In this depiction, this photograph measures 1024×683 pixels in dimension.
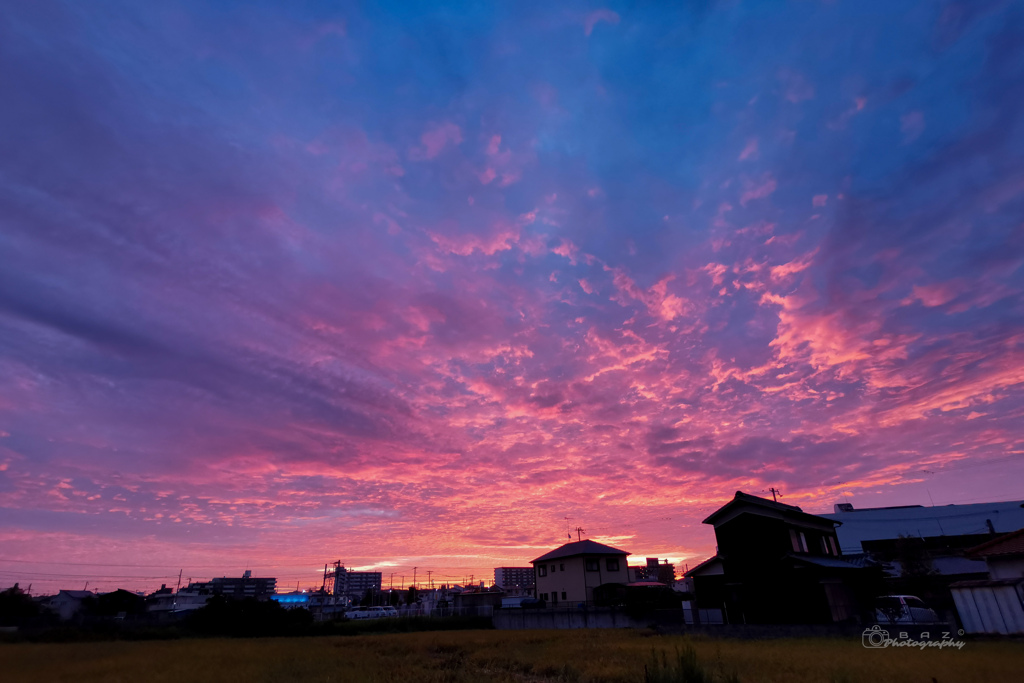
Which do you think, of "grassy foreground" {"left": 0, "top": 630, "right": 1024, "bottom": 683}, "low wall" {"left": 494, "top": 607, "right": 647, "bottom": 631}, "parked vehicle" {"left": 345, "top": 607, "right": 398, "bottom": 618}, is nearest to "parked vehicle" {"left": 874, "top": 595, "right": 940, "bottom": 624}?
"grassy foreground" {"left": 0, "top": 630, "right": 1024, "bottom": 683}

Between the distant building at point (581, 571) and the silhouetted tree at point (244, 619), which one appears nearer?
the silhouetted tree at point (244, 619)

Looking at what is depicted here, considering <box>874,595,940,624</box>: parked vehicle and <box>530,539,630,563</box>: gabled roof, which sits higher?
<box>530,539,630,563</box>: gabled roof

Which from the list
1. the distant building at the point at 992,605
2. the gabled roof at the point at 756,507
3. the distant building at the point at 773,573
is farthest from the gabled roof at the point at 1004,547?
the gabled roof at the point at 756,507

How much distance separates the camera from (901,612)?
25.5 metres

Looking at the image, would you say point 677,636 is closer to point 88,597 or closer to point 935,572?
point 935,572

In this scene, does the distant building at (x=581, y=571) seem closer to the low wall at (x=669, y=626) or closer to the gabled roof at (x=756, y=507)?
the low wall at (x=669, y=626)

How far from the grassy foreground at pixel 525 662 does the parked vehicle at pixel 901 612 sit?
17.9 feet

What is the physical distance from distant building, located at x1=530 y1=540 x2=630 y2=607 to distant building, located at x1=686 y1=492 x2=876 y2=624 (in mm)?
19322

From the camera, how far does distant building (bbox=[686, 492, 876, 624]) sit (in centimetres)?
2692

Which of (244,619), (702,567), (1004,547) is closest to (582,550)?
(702,567)

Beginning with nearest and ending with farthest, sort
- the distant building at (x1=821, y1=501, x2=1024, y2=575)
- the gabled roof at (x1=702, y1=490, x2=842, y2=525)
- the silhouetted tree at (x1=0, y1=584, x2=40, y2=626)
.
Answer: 1. the gabled roof at (x1=702, y1=490, x2=842, y2=525)
2. the silhouetted tree at (x1=0, y1=584, x2=40, y2=626)
3. the distant building at (x1=821, y1=501, x2=1024, y2=575)

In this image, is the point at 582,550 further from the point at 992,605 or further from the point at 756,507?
the point at 992,605

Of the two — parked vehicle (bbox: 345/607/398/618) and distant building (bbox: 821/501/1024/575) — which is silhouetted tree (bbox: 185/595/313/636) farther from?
distant building (bbox: 821/501/1024/575)

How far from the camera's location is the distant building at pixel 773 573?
26.9 m
